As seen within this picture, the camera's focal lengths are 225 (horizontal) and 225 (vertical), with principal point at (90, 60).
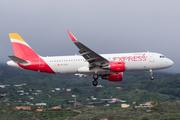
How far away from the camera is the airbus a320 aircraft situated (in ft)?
123

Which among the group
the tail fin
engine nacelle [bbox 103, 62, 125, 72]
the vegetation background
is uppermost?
the tail fin

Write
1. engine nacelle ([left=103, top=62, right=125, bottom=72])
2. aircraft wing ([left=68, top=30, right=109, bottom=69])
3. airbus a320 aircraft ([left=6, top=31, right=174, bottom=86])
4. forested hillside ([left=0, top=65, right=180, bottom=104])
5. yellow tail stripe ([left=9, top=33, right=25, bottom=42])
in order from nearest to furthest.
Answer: aircraft wing ([left=68, top=30, right=109, bottom=69])
engine nacelle ([left=103, top=62, right=125, bottom=72])
airbus a320 aircraft ([left=6, top=31, right=174, bottom=86])
yellow tail stripe ([left=9, top=33, right=25, bottom=42])
forested hillside ([left=0, top=65, right=180, bottom=104])

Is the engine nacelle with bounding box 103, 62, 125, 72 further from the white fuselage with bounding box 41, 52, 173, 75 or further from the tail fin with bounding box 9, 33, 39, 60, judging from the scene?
the tail fin with bounding box 9, 33, 39, 60

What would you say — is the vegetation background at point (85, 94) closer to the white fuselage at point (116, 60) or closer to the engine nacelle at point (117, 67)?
the white fuselage at point (116, 60)

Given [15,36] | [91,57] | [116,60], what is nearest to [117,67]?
[116,60]

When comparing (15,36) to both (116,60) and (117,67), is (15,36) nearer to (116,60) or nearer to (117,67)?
(116,60)

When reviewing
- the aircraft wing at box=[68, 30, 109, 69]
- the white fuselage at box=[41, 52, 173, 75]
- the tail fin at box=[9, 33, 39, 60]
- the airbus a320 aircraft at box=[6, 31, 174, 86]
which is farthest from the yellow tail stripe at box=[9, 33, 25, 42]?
the aircraft wing at box=[68, 30, 109, 69]

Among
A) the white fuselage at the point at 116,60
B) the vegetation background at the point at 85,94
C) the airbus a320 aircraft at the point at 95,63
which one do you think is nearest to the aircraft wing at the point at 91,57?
the airbus a320 aircraft at the point at 95,63

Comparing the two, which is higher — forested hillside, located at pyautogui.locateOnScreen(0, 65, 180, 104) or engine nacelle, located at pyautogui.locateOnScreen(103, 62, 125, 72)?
engine nacelle, located at pyautogui.locateOnScreen(103, 62, 125, 72)

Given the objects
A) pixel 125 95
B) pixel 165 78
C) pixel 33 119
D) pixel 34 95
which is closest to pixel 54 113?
pixel 33 119

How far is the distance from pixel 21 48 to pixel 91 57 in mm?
13956

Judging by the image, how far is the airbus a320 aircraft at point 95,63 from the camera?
123ft

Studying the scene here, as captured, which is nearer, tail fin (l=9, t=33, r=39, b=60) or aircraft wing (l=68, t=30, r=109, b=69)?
aircraft wing (l=68, t=30, r=109, b=69)

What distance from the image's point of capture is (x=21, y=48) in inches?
1654
